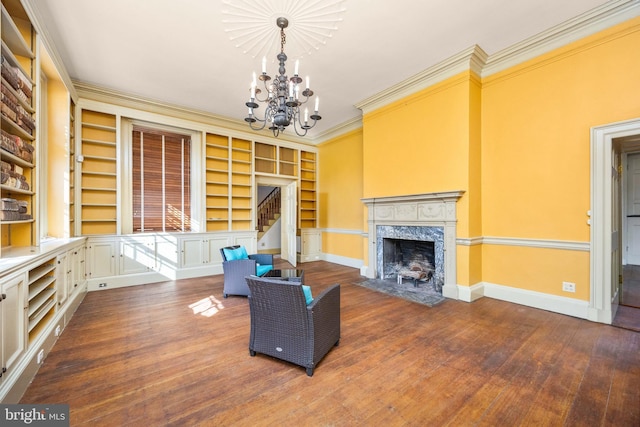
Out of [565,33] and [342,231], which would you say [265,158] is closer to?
[342,231]

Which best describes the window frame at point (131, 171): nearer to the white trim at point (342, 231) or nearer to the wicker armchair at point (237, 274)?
the wicker armchair at point (237, 274)

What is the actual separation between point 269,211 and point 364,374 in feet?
24.7

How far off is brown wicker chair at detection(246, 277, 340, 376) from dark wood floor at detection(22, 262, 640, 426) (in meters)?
0.12

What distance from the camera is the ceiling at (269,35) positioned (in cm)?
289

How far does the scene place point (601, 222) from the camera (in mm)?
3043

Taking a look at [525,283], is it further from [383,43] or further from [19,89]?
[19,89]

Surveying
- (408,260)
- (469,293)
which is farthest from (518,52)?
(408,260)

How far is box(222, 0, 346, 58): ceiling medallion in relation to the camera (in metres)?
2.80

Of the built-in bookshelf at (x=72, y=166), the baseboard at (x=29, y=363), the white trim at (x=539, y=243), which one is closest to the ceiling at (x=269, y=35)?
the built-in bookshelf at (x=72, y=166)

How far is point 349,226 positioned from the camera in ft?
21.9

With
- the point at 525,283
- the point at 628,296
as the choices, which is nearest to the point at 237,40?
the point at 525,283

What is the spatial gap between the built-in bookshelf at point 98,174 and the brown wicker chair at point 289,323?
4123 millimetres

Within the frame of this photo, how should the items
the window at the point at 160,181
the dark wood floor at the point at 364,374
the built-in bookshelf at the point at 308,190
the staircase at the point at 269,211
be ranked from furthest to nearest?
1. the staircase at the point at 269,211
2. the built-in bookshelf at the point at 308,190
3. the window at the point at 160,181
4. the dark wood floor at the point at 364,374

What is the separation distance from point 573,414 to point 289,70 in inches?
188
